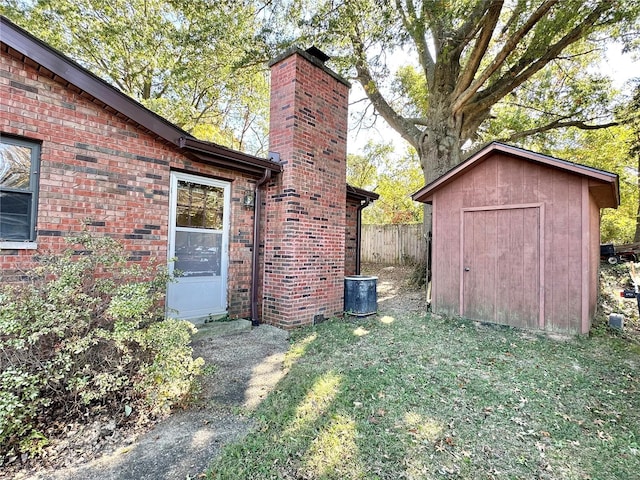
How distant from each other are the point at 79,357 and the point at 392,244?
13.6 metres

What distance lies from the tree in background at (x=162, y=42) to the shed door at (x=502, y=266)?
7.90 m

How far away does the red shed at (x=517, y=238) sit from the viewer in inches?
207

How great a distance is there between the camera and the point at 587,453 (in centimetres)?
245

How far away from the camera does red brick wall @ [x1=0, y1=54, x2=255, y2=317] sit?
3561mm

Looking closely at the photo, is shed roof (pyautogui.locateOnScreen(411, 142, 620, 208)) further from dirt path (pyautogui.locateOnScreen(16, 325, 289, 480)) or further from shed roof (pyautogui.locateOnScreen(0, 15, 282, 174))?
dirt path (pyautogui.locateOnScreen(16, 325, 289, 480))

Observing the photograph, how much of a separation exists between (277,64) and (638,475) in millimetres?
6869

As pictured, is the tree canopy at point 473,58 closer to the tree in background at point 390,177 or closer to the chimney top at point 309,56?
the chimney top at point 309,56

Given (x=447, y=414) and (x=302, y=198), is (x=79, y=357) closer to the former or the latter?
(x=447, y=414)

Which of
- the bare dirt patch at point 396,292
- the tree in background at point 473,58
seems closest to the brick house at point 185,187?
the bare dirt patch at point 396,292

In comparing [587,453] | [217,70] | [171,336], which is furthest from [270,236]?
[217,70]

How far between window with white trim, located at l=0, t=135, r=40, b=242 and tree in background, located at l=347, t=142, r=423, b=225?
60.8ft

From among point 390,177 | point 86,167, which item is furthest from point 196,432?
point 390,177

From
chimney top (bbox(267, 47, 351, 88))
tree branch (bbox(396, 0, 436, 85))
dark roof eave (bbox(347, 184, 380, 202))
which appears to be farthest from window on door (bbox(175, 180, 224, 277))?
tree branch (bbox(396, 0, 436, 85))

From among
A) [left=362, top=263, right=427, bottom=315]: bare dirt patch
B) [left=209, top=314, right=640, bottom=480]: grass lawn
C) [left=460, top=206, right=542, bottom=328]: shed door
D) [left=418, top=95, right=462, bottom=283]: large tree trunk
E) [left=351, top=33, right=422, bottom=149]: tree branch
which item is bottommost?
[left=209, top=314, right=640, bottom=480]: grass lawn
